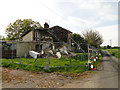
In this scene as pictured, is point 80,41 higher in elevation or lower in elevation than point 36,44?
higher

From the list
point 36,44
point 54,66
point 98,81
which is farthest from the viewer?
point 36,44

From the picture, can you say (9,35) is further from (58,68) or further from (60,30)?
(58,68)

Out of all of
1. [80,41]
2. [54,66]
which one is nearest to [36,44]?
[54,66]

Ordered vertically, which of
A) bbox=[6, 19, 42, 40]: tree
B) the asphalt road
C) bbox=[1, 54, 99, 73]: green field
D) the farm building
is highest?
bbox=[6, 19, 42, 40]: tree

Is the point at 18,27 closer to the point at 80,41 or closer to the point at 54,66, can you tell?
the point at 80,41

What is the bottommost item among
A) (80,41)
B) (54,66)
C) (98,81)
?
(98,81)

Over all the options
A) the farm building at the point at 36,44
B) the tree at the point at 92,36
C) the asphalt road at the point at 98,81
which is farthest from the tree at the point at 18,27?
the asphalt road at the point at 98,81

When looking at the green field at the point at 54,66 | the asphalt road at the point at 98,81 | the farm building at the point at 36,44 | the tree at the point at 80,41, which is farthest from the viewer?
the tree at the point at 80,41

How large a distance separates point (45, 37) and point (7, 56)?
9.04 meters

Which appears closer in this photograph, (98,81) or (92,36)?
(98,81)

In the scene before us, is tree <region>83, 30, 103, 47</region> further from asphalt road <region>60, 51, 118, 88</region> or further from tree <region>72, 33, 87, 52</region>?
asphalt road <region>60, 51, 118, 88</region>

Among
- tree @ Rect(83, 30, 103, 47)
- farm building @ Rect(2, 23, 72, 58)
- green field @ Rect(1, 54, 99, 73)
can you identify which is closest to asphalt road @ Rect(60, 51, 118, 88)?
green field @ Rect(1, 54, 99, 73)

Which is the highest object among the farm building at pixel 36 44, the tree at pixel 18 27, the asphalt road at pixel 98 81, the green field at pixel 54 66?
the tree at pixel 18 27

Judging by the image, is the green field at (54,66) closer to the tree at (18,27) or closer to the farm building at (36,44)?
the farm building at (36,44)
